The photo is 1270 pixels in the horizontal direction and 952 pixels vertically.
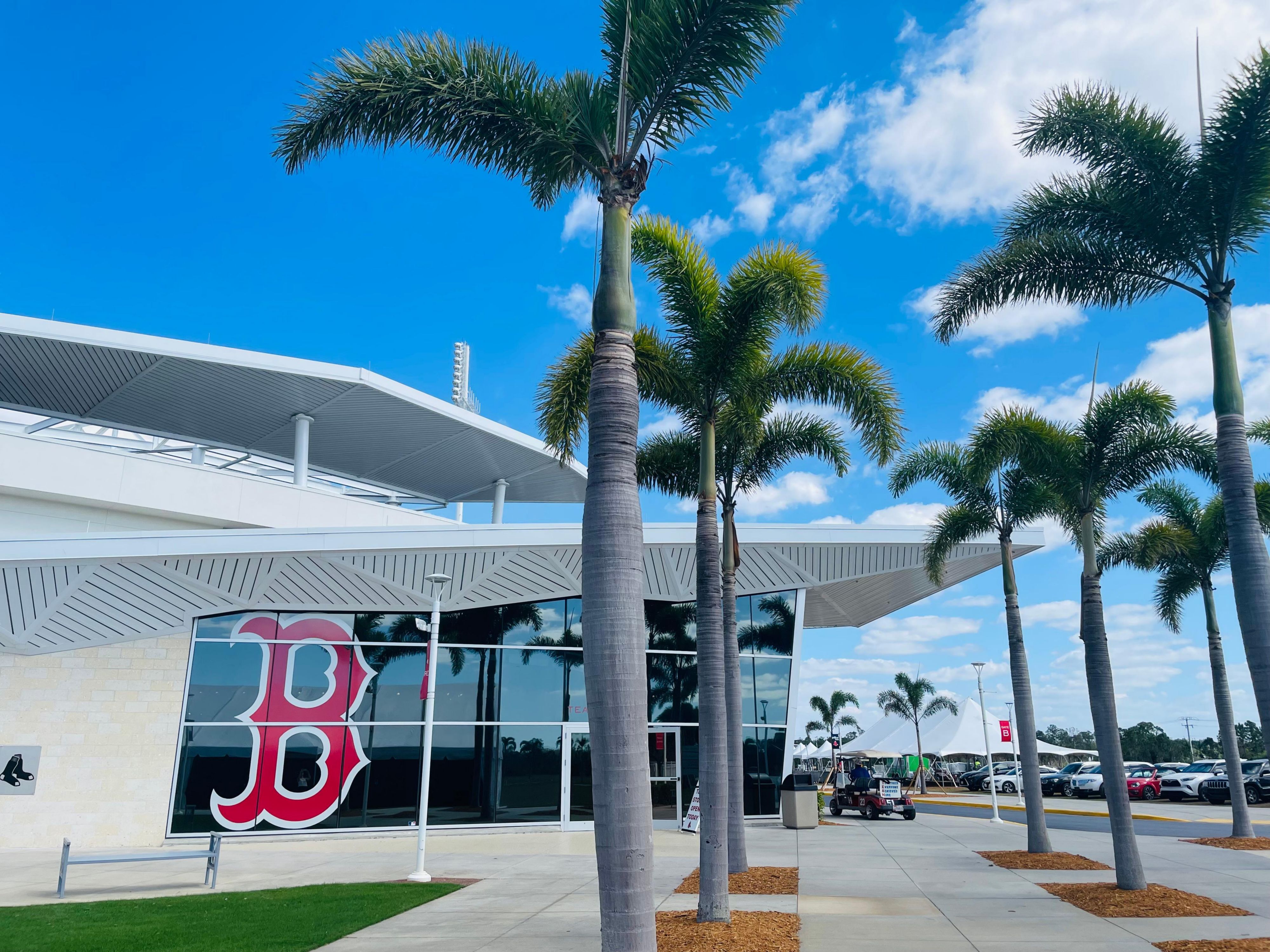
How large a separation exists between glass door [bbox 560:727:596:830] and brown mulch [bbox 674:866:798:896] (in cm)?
905

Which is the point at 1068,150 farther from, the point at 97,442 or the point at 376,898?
the point at 97,442

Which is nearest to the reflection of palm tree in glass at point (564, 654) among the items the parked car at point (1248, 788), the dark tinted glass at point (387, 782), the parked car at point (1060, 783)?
the dark tinted glass at point (387, 782)

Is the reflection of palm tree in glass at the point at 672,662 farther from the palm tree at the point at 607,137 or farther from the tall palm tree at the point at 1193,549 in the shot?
the palm tree at the point at 607,137

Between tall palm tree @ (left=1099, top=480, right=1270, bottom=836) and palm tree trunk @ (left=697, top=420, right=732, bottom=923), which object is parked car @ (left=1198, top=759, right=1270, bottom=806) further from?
palm tree trunk @ (left=697, top=420, right=732, bottom=923)

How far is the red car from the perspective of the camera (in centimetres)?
3875

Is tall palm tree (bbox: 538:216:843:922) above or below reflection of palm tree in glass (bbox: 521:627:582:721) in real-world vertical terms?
above

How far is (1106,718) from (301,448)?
20.3 meters

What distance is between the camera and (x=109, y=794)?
20.2 meters

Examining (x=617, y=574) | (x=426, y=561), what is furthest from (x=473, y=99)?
(x=426, y=561)

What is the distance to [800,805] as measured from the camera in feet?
76.6

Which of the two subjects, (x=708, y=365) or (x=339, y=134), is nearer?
(x=339, y=134)

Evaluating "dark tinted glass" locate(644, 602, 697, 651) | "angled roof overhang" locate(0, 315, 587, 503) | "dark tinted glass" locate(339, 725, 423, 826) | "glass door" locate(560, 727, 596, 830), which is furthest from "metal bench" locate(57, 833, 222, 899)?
"dark tinted glass" locate(644, 602, 697, 651)

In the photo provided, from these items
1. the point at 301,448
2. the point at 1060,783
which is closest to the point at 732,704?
the point at 301,448

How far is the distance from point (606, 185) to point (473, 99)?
1.50 meters
